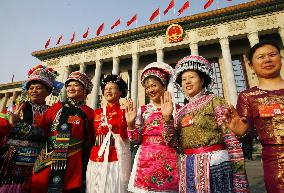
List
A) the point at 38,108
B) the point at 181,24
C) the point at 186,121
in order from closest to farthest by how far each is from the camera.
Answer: the point at 186,121, the point at 38,108, the point at 181,24

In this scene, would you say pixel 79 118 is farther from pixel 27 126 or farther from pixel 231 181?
pixel 231 181

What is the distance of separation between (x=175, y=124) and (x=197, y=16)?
18711mm

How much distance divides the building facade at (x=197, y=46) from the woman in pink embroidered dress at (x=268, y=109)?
1535 cm

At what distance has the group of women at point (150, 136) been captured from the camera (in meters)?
2.03

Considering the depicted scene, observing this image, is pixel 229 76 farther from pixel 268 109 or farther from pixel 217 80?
pixel 268 109

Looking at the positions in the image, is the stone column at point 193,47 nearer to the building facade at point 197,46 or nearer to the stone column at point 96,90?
the building facade at point 197,46

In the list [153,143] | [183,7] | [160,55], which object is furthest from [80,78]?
[183,7]

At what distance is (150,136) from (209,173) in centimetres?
99

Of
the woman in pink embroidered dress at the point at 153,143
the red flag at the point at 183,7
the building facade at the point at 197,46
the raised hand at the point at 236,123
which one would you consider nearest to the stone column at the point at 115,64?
the building facade at the point at 197,46

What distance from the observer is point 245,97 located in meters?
2.26

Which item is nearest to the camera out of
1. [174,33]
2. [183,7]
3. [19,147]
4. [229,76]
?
[19,147]

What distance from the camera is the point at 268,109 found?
202cm

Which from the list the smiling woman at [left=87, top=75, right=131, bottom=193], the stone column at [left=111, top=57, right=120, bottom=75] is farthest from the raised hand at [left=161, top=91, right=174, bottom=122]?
the stone column at [left=111, top=57, right=120, bottom=75]

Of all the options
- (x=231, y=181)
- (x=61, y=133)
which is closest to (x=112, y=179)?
(x=61, y=133)
